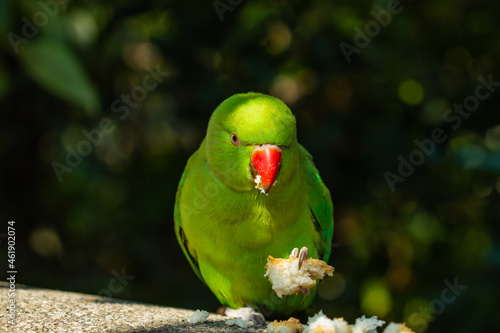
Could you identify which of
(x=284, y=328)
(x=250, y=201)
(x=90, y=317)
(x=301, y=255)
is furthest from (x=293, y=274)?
(x=90, y=317)

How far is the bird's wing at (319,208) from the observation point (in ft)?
8.66

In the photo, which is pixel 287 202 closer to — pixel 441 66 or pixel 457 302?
pixel 457 302

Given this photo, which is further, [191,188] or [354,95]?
[354,95]

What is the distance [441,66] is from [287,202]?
214cm

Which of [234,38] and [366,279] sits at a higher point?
[234,38]

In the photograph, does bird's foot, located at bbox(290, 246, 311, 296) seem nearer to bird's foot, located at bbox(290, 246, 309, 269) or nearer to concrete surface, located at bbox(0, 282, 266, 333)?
bird's foot, located at bbox(290, 246, 309, 269)

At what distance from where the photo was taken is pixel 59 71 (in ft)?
9.45

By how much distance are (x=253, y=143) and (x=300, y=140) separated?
5.12 feet

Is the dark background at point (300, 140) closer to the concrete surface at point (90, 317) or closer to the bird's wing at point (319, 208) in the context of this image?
the bird's wing at point (319, 208)

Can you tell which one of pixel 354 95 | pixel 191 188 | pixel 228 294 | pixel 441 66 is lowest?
pixel 228 294

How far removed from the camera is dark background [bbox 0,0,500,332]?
3629 mm

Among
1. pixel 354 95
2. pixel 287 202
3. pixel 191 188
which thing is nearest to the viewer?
pixel 287 202

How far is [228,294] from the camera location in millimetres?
2588

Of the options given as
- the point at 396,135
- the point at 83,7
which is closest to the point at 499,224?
the point at 396,135
